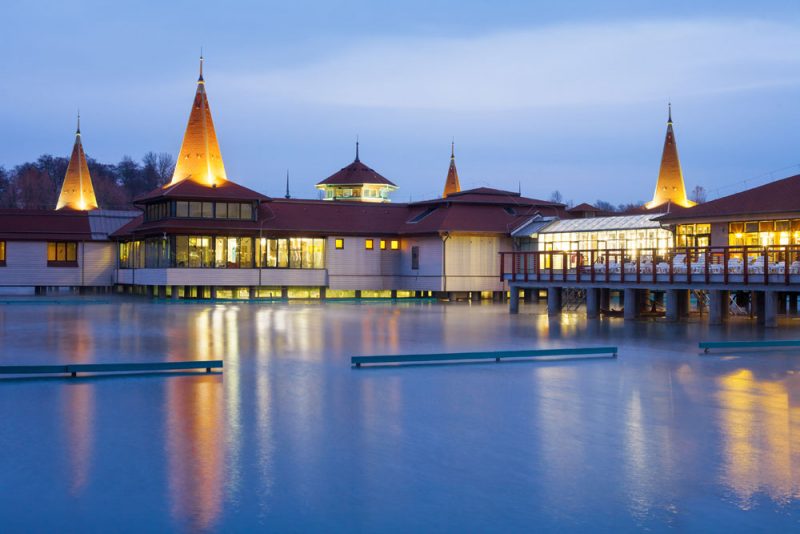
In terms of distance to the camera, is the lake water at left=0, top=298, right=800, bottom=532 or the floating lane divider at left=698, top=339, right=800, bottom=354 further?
the floating lane divider at left=698, top=339, right=800, bottom=354

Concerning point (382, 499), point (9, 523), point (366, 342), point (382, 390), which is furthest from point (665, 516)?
point (366, 342)

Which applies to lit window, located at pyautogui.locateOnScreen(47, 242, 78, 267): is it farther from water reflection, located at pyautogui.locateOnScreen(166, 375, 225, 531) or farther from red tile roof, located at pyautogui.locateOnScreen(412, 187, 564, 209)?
water reflection, located at pyautogui.locateOnScreen(166, 375, 225, 531)

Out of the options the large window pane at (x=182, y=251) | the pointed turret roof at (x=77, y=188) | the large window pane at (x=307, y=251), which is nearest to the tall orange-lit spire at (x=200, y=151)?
the large window pane at (x=182, y=251)

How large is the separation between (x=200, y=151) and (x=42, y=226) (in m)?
11.2

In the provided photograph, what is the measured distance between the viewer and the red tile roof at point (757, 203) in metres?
35.0

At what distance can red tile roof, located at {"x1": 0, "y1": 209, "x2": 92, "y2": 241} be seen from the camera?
55531 millimetres

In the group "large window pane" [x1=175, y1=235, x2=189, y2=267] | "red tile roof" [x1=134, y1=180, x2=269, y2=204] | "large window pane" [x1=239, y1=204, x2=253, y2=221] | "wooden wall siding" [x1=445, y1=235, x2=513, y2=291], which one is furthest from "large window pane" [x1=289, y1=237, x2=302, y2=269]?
"wooden wall siding" [x1=445, y1=235, x2=513, y2=291]

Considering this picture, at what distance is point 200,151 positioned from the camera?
54.7 m

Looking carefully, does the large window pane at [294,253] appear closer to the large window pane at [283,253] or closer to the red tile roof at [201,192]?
the large window pane at [283,253]

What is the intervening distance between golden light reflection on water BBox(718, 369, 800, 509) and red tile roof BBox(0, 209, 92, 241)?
47.1 meters

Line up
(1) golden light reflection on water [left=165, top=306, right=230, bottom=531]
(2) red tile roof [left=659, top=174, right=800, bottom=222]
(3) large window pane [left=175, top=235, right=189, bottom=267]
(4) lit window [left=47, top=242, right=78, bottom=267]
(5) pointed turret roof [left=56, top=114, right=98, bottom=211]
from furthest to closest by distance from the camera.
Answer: (5) pointed turret roof [left=56, top=114, right=98, bottom=211] < (4) lit window [left=47, top=242, right=78, bottom=267] < (3) large window pane [left=175, top=235, right=189, bottom=267] < (2) red tile roof [left=659, top=174, right=800, bottom=222] < (1) golden light reflection on water [left=165, top=306, right=230, bottom=531]

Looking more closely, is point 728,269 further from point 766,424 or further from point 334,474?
point 334,474

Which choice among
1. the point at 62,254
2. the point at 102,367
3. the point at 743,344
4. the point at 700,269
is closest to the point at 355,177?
the point at 62,254

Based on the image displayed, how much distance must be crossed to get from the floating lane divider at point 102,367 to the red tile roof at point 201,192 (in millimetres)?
32529
